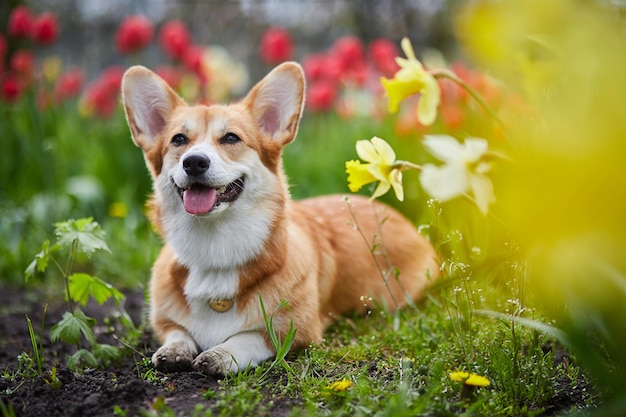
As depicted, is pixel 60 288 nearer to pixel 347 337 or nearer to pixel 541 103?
pixel 347 337

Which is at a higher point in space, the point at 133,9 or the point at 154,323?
the point at 133,9

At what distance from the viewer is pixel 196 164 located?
258cm

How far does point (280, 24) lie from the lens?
32.5 ft

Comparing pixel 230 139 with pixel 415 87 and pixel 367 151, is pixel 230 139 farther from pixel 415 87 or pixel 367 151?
pixel 415 87

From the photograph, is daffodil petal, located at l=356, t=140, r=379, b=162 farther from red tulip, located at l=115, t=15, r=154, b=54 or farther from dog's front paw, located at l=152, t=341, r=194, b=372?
red tulip, located at l=115, t=15, r=154, b=54

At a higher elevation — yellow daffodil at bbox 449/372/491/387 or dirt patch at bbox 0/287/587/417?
yellow daffodil at bbox 449/372/491/387

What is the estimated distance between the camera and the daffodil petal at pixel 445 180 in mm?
1711

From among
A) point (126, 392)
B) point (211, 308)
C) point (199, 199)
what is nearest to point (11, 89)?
point (199, 199)

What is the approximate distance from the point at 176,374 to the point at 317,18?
8.29 metres

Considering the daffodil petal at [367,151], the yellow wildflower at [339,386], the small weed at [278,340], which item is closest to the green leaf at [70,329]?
the small weed at [278,340]

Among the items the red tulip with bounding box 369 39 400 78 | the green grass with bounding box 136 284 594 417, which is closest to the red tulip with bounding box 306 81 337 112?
the red tulip with bounding box 369 39 400 78

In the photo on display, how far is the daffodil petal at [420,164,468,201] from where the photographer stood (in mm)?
1711

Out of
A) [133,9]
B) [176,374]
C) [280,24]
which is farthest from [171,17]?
[176,374]

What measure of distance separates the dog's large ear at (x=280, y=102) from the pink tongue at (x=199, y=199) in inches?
17.9
